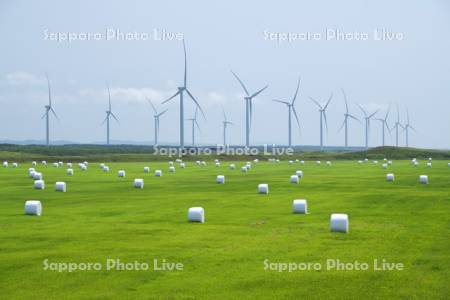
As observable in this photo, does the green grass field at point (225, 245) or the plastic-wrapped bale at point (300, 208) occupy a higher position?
the plastic-wrapped bale at point (300, 208)

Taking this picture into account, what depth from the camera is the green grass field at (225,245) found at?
14.1m

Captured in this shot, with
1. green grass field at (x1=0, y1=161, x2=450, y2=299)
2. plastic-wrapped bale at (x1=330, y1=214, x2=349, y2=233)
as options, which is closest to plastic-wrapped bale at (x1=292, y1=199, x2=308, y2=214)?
green grass field at (x1=0, y1=161, x2=450, y2=299)

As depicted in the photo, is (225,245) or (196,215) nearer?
(225,245)

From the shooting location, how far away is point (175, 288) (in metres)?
14.1

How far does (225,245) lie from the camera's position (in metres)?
19.0

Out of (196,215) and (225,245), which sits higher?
(196,215)

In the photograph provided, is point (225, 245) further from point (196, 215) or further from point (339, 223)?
point (196, 215)

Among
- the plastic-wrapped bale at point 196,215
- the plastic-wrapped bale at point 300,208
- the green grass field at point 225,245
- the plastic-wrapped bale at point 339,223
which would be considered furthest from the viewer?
the plastic-wrapped bale at point 300,208

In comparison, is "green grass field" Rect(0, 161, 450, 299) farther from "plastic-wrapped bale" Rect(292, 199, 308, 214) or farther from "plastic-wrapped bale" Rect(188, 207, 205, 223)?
"plastic-wrapped bale" Rect(292, 199, 308, 214)

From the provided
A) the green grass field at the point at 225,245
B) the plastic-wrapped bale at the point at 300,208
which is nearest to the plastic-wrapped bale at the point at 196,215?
the green grass field at the point at 225,245

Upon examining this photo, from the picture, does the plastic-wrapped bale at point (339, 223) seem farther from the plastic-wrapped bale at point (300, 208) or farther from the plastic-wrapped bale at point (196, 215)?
the plastic-wrapped bale at point (300, 208)

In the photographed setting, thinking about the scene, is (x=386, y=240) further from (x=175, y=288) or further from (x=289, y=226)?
(x=175, y=288)

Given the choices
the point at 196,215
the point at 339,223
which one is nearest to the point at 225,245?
the point at 339,223

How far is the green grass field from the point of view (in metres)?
14.1
